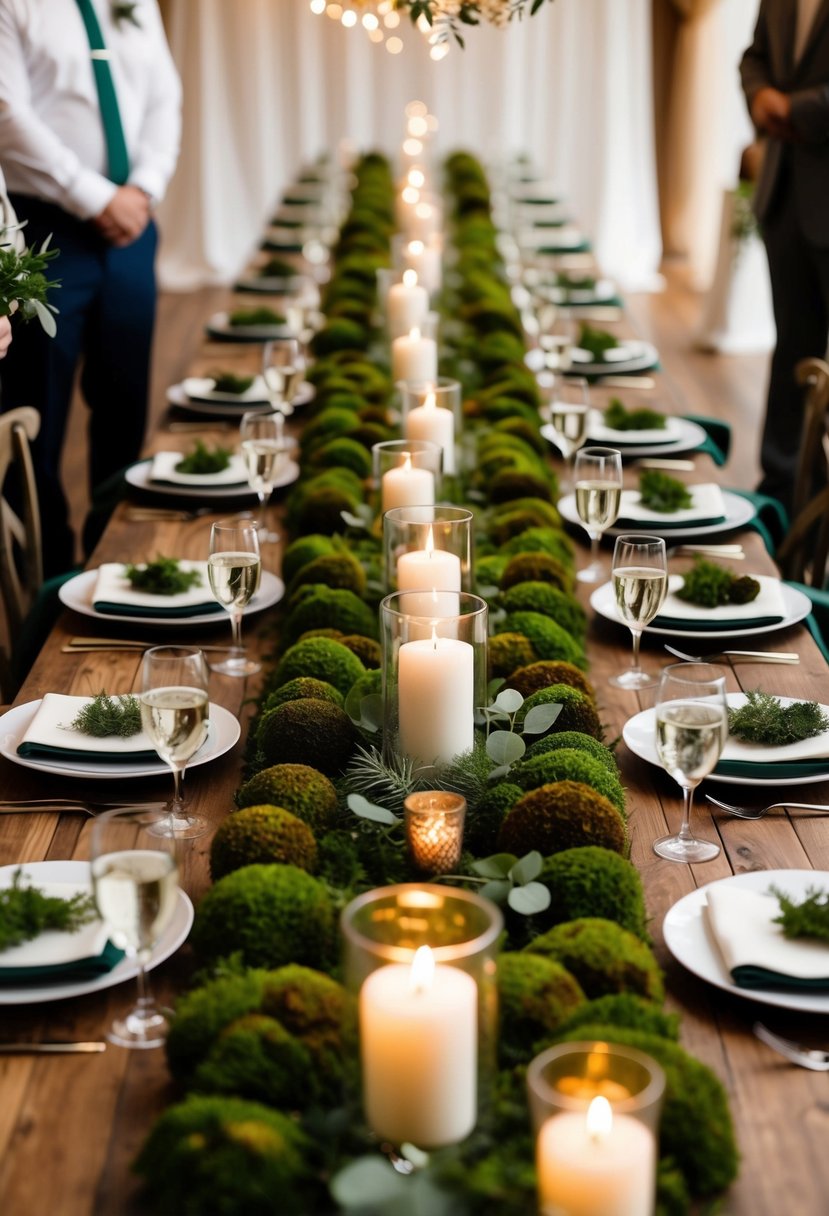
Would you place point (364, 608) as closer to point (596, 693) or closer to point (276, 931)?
point (596, 693)

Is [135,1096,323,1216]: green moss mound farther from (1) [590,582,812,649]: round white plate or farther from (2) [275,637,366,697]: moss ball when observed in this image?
(1) [590,582,812,649]: round white plate

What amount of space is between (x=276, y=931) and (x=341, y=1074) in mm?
156

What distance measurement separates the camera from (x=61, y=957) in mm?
1094

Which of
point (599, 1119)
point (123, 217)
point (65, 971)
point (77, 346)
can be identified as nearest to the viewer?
point (599, 1119)

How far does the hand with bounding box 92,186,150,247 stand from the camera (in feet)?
10.9

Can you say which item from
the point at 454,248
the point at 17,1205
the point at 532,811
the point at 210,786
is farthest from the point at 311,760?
the point at 454,248

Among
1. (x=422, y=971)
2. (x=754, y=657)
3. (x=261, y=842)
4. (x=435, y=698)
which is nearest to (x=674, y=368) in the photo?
(x=754, y=657)

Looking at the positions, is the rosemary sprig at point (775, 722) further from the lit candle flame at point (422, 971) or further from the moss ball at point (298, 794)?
the lit candle flame at point (422, 971)

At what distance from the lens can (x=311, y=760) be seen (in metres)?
1.36

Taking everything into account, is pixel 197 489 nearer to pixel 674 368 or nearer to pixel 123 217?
pixel 123 217

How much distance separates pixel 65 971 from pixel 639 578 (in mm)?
776

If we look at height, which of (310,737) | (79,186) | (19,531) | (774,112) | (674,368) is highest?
(774,112)

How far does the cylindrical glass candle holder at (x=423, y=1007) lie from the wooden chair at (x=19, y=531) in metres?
1.57

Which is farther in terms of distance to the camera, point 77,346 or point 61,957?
point 77,346
